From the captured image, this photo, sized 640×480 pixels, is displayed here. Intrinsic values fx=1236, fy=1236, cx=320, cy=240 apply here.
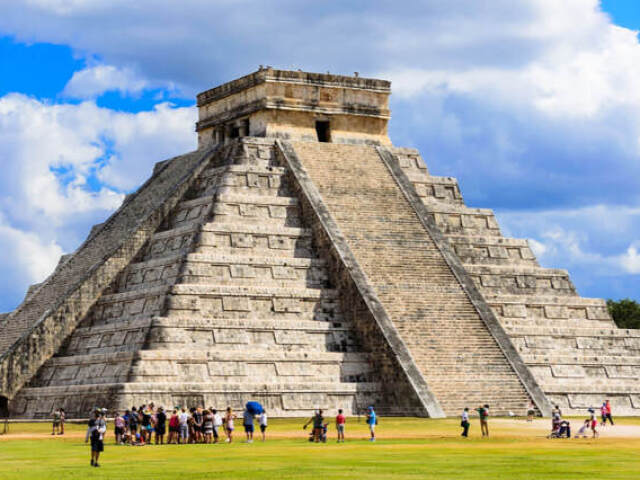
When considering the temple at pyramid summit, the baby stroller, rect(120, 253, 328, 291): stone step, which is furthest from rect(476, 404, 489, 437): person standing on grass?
rect(120, 253, 328, 291): stone step

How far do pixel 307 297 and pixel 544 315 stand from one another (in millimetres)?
8813

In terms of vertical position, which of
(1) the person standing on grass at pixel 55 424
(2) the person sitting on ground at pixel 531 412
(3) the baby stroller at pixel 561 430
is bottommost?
(3) the baby stroller at pixel 561 430

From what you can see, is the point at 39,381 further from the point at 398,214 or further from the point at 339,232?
the point at 398,214

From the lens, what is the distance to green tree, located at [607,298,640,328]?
70.7 m

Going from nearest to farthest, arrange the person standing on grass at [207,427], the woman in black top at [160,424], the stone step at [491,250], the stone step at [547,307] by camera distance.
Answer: the woman in black top at [160,424], the person standing on grass at [207,427], the stone step at [547,307], the stone step at [491,250]

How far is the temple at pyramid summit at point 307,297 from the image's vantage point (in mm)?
35656

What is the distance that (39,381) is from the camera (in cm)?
3812

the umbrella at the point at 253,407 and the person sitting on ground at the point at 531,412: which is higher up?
the person sitting on ground at the point at 531,412

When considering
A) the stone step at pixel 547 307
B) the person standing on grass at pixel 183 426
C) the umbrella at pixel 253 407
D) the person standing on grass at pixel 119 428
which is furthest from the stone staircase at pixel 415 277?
the person standing on grass at pixel 119 428

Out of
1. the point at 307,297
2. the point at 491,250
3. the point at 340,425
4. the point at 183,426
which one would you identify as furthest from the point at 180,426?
the point at 491,250

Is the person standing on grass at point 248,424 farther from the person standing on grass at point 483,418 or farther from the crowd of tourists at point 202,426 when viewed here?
the person standing on grass at point 483,418

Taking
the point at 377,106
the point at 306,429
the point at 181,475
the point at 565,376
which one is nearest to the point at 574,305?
the point at 565,376

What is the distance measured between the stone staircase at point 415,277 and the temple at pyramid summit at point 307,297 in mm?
66

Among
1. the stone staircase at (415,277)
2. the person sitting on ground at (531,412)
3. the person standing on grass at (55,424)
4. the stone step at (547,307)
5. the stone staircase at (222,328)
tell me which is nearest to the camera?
the person standing on grass at (55,424)
